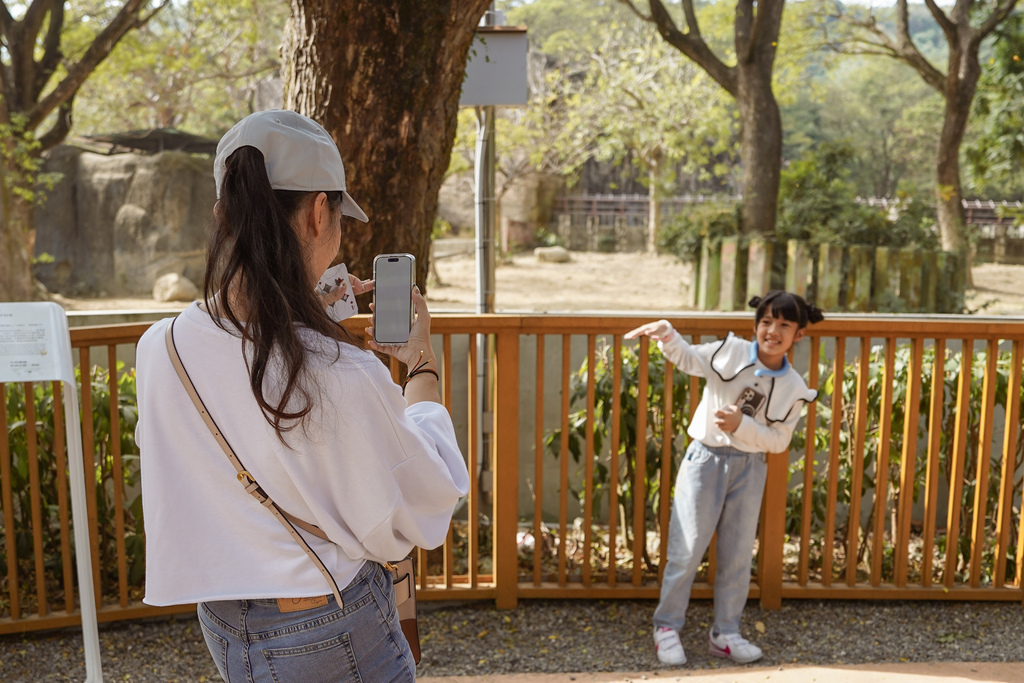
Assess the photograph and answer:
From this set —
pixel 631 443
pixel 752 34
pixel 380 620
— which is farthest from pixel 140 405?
pixel 752 34

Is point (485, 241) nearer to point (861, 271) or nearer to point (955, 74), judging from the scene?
point (861, 271)

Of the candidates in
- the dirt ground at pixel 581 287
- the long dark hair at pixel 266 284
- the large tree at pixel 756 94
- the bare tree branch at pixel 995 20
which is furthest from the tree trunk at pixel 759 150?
the long dark hair at pixel 266 284

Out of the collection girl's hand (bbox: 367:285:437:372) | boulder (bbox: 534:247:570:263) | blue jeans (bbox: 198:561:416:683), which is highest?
girl's hand (bbox: 367:285:437:372)

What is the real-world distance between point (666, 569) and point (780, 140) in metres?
11.5

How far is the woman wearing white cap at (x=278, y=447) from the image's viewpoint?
4.09ft

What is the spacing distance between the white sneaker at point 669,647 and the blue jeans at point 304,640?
223 centimetres

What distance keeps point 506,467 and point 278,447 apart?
7.92ft

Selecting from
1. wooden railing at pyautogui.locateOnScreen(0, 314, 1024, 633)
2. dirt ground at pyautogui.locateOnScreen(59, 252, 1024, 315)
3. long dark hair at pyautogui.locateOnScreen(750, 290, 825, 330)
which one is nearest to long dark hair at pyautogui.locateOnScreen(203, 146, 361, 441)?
wooden railing at pyautogui.locateOnScreen(0, 314, 1024, 633)

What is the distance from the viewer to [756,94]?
13391 mm

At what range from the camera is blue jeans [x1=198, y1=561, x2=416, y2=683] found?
1.35 metres

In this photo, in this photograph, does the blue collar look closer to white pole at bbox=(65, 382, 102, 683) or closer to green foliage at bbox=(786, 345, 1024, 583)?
green foliage at bbox=(786, 345, 1024, 583)

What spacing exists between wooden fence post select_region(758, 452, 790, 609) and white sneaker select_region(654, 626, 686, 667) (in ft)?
1.83

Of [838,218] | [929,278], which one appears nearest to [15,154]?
[838,218]

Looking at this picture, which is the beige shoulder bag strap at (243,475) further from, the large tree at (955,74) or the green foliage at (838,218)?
the large tree at (955,74)
